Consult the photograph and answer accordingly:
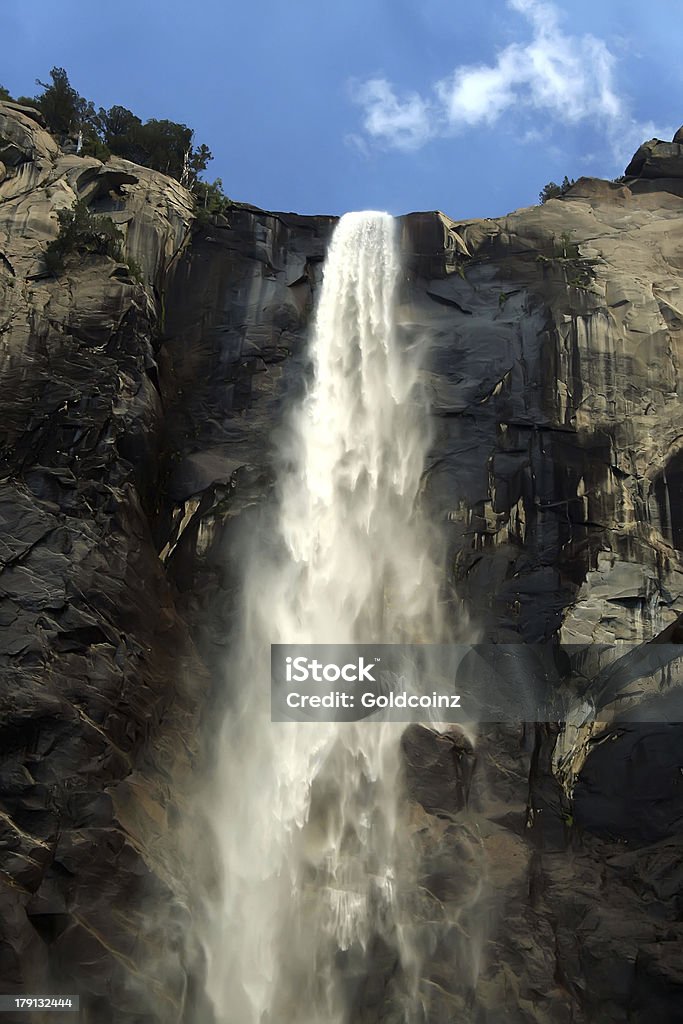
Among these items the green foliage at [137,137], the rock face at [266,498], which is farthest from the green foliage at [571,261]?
the green foliage at [137,137]

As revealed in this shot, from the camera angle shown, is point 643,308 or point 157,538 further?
point 643,308

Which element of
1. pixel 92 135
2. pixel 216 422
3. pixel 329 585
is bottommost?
pixel 329 585

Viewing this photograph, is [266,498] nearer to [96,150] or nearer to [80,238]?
[80,238]

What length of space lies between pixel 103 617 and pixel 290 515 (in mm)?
6511

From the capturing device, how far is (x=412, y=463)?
95.7ft

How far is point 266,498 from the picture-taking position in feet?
92.1

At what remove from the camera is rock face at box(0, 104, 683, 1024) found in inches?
822

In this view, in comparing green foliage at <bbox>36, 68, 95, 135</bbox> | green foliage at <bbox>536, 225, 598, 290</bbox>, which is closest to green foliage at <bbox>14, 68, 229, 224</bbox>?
green foliage at <bbox>36, 68, 95, 135</bbox>

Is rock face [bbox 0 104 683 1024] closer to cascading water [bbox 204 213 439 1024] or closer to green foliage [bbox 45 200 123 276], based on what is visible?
green foliage [bbox 45 200 123 276]

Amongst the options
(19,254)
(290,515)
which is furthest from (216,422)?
(19,254)

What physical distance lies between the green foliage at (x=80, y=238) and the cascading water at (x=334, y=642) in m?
6.58

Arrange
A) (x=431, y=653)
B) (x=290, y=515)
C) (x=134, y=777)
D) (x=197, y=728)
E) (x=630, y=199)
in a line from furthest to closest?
(x=630, y=199)
(x=290, y=515)
(x=431, y=653)
(x=197, y=728)
(x=134, y=777)

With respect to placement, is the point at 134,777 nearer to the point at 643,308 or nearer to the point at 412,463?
the point at 412,463

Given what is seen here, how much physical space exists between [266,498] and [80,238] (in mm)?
9401
